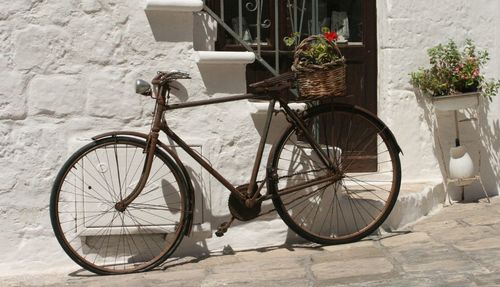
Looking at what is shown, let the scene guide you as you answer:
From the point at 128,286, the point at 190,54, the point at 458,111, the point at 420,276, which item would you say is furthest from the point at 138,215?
the point at 458,111

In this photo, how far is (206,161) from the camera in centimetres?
425

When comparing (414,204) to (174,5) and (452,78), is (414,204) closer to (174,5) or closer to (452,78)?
(452,78)

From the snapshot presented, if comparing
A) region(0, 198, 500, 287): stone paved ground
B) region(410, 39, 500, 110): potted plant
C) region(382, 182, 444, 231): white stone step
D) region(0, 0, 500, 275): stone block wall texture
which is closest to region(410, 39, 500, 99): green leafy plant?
region(410, 39, 500, 110): potted plant

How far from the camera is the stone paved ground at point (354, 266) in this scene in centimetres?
366

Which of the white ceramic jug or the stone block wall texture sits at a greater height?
the stone block wall texture

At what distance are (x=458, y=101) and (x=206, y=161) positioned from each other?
210 cm

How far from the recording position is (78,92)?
4.14 m

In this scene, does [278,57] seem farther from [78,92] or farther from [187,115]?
[78,92]

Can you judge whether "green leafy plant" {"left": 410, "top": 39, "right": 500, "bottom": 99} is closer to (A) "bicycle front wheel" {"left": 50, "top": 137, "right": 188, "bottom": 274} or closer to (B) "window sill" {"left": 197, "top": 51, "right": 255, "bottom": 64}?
(B) "window sill" {"left": 197, "top": 51, "right": 255, "bottom": 64}

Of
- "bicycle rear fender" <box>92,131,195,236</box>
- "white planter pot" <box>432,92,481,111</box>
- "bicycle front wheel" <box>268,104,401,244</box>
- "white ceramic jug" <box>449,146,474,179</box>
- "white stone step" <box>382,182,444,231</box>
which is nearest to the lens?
"bicycle rear fender" <box>92,131,195,236</box>

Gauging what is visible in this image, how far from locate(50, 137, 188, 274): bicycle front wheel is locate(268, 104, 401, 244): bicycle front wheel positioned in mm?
689

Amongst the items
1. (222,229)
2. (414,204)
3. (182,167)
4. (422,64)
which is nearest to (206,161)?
(182,167)

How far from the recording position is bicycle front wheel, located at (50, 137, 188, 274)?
4066 mm

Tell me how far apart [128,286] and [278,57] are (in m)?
2.31
